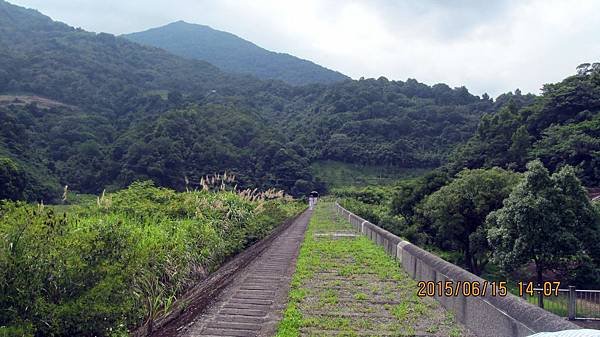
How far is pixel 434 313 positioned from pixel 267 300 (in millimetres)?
2147

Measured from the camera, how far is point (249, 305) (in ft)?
20.3

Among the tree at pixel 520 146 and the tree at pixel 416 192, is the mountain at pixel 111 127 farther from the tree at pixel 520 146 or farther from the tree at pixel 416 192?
the tree at pixel 520 146

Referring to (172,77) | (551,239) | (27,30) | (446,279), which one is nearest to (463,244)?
(551,239)

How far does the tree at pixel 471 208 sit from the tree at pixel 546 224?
247 inches

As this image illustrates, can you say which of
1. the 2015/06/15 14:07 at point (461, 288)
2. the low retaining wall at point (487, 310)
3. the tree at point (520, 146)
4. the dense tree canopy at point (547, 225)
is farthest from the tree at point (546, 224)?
the tree at point (520, 146)

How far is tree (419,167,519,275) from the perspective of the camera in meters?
29.0

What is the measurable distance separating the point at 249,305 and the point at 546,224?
18.8 m

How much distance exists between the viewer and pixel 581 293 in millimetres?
15648

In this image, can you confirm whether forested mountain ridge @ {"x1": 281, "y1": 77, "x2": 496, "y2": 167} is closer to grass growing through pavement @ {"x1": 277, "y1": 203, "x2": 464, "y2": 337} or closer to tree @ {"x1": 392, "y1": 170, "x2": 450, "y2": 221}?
tree @ {"x1": 392, "y1": 170, "x2": 450, "y2": 221}

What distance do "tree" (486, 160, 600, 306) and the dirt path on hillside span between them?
1530 cm

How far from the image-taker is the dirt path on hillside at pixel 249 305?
5.05 metres

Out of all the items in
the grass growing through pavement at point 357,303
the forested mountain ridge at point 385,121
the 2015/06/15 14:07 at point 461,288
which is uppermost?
the forested mountain ridge at point 385,121

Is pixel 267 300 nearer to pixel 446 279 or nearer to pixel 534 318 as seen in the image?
pixel 446 279

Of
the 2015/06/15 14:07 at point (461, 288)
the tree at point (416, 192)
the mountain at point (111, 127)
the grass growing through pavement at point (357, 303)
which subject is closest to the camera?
the 2015/06/15 14:07 at point (461, 288)
